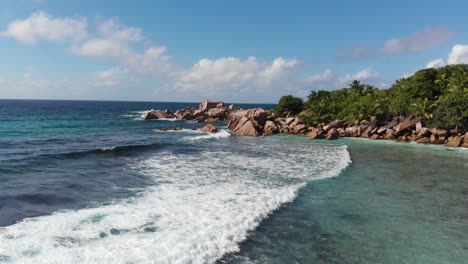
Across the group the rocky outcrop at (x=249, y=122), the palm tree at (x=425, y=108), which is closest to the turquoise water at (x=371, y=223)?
the palm tree at (x=425, y=108)

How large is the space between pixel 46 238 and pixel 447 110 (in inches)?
1860

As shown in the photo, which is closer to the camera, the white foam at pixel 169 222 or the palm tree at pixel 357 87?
the white foam at pixel 169 222

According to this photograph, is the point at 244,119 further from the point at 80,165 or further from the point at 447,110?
the point at 80,165

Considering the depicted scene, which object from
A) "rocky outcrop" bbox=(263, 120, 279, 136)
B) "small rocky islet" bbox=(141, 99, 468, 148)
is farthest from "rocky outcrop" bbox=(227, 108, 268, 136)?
"rocky outcrop" bbox=(263, 120, 279, 136)

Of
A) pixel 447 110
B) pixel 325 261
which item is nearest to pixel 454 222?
pixel 325 261

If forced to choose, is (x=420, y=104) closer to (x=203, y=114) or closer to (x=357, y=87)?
(x=357, y=87)

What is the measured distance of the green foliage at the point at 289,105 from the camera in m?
73.5

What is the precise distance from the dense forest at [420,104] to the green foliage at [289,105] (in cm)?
1050

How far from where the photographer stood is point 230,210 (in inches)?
586

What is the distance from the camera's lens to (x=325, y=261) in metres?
10.1

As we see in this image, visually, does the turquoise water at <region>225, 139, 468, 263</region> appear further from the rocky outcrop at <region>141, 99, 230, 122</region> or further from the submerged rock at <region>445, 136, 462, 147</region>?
the rocky outcrop at <region>141, 99, 230, 122</region>

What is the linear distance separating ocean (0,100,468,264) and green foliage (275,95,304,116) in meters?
45.2

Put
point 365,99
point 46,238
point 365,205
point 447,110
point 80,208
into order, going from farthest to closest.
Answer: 1. point 365,99
2. point 447,110
3. point 365,205
4. point 80,208
5. point 46,238

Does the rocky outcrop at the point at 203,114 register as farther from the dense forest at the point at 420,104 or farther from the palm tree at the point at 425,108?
the palm tree at the point at 425,108
